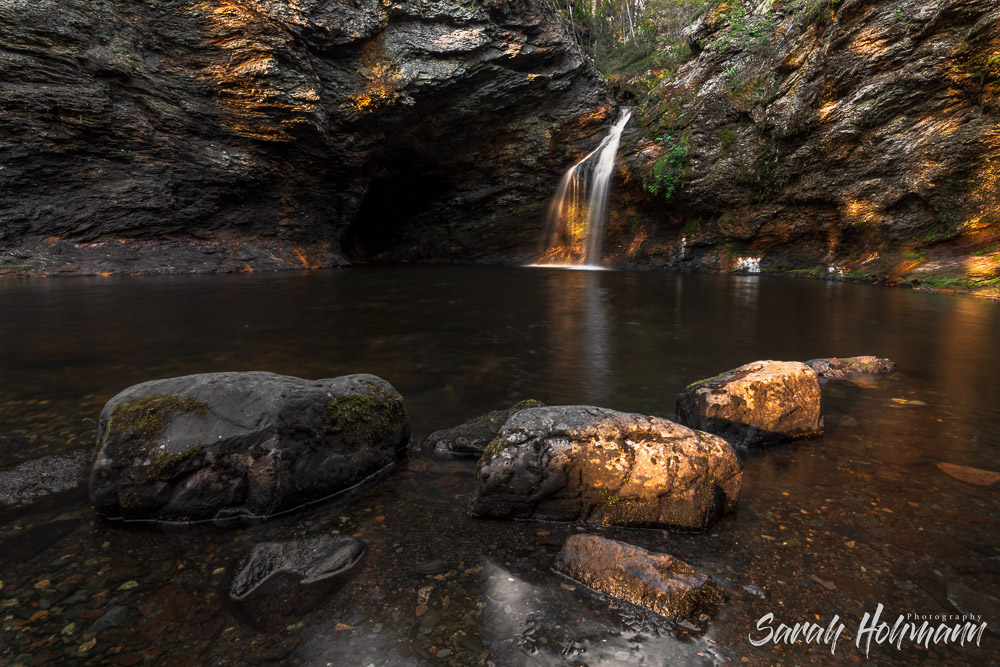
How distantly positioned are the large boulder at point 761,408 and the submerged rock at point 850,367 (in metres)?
1.68

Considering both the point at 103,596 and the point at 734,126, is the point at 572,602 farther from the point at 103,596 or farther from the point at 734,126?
the point at 734,126

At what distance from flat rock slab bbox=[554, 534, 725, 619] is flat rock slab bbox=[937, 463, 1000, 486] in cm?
214

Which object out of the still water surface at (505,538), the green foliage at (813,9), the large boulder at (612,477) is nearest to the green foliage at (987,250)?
the green foliage at (813,9)

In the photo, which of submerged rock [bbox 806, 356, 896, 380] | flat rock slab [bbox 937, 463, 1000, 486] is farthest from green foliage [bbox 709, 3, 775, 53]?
flat rock slab [bbox 937, 463, 1000, 486]

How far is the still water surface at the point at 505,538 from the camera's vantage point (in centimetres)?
166

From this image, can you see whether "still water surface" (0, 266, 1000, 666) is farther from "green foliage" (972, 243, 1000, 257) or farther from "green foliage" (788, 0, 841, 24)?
"green foliage" (788, 0, 841, 24)

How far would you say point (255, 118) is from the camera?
16188 mm

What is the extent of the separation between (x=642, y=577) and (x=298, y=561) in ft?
4.95

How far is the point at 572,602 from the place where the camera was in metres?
1.85

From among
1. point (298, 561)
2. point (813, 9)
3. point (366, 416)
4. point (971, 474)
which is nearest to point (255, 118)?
point (366, 416)

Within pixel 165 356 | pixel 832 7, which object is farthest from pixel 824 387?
pixel 832 7

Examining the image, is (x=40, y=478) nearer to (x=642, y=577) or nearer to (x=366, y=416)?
(x=366, y=416)

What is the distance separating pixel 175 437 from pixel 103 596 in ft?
2.72

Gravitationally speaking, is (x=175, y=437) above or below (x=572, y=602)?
above
